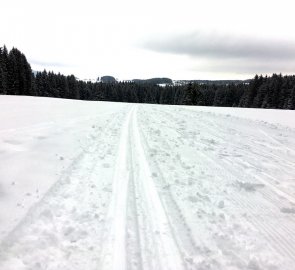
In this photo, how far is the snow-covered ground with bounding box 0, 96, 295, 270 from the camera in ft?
11.2

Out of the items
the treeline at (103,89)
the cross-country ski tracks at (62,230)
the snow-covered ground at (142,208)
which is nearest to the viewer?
the cross-country ski tracks at (62,230)

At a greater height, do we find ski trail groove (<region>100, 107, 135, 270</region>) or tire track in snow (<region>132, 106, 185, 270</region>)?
tire track in snow (<region>132, 106, 185, 270</region>)

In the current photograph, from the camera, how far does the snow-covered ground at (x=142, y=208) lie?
3420 millimetres

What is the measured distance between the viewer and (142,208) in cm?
463

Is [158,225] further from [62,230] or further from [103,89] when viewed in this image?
[103,89]

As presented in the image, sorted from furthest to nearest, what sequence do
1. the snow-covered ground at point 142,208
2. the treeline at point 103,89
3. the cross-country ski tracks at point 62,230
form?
the treeline at point 103,89
the snow-covered ground at point 142,208
the cross-country ski tracks at point 62,230

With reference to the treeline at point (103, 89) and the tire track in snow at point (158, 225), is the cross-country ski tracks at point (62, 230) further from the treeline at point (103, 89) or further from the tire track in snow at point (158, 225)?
the treeline at point (103, 89)

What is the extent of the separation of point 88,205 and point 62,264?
61.3 inches

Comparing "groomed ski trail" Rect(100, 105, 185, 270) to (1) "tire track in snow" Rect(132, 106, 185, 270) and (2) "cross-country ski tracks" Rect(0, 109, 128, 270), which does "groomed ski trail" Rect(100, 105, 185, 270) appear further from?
(2) "cross-country ski tracks" Rect(0, 109, 128, 270)

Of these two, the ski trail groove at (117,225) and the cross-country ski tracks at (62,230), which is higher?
the ski trail groove at (117,225)

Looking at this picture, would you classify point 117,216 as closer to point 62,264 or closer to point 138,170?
point 62,264

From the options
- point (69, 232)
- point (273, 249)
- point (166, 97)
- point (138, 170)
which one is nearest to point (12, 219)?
point (69, 232)

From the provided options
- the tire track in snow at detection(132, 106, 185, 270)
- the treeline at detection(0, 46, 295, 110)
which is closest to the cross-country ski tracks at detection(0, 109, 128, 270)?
the tire track in snow at detection(132, 106, 185, 270)

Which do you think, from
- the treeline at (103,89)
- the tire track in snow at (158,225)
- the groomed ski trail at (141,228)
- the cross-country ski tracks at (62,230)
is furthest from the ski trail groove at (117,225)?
the treeline at (103,89)
